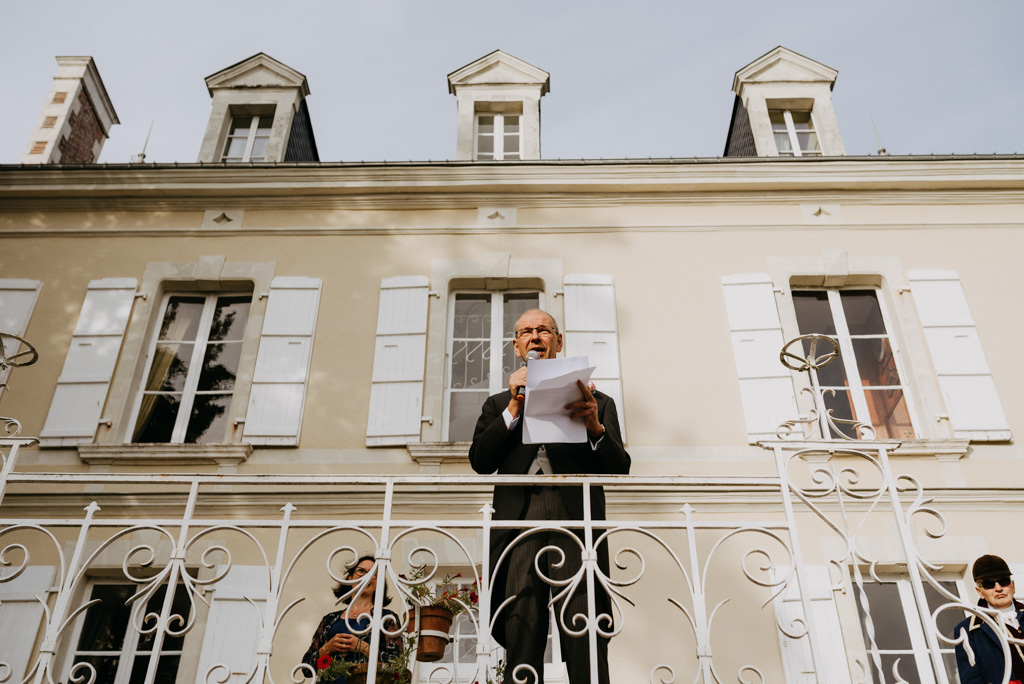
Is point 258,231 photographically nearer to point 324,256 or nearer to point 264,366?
point 324,256

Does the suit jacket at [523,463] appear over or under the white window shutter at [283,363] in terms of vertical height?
under

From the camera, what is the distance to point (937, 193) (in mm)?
7867

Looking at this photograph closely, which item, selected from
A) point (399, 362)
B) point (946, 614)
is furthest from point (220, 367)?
point (946, 614)

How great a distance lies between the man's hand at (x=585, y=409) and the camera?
10.3 ft

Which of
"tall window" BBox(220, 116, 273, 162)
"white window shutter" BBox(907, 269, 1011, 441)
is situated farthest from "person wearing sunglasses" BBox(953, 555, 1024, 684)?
"tall window" BBox(220, 116, 273, 162)

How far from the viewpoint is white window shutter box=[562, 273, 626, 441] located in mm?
6836

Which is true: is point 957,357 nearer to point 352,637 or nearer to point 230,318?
point 352,637

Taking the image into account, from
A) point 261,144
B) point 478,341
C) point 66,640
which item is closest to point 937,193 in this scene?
point 478,341

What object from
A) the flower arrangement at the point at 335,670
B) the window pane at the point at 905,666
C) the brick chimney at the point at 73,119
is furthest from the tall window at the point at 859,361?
the brick chimney at the point at 73,119

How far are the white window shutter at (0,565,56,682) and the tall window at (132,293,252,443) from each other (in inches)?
52.8

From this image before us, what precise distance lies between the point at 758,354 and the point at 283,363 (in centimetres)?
410

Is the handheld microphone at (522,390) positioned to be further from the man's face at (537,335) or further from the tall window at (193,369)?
the tall window at (193,369)

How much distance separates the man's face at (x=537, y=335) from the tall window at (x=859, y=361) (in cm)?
384

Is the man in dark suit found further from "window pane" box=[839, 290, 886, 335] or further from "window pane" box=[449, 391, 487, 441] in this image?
"window pane" box=[839, 290, 886, 335]
